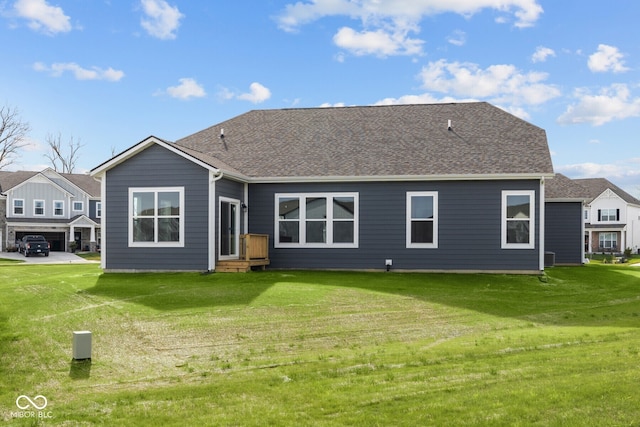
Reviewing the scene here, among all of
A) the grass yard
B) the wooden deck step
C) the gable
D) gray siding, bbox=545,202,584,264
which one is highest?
the gable

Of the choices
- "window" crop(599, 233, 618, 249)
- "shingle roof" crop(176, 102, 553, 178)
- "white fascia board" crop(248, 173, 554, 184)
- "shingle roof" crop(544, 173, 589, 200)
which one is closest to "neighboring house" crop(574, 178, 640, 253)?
"window" crop(599, 233, 618, 249)

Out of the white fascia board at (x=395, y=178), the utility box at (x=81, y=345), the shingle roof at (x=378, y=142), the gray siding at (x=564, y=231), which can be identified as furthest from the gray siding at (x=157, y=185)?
the gray siding at (x=564, y=231)

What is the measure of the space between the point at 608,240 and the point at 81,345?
58112 mm

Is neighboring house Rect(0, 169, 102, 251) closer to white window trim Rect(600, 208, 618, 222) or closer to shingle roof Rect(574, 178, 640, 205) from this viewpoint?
shingle roof Rect(574, 178, 640, 205)

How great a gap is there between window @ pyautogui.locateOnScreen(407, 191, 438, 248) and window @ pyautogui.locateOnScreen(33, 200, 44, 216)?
40.6 m

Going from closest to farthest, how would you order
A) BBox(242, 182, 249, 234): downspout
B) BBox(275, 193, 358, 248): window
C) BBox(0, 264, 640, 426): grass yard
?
1. BBox(0, 264, 640, 426): grass yard
2. BBox(275, 193, 358, 248): window
3. BBox(242, 182, 249, 234): downspout

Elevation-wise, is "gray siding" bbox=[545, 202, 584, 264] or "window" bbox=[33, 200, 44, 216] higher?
"window" bbox=[33, 200, 44, 216]

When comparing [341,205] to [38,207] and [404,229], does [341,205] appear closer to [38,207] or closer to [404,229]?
[404,229]

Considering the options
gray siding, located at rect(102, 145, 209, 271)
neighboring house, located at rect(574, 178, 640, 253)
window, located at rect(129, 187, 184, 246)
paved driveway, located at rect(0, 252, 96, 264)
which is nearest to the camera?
gray siding, located at rect(102, 145, 209, 271)

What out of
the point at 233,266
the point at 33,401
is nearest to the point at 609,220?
the point at 233,266

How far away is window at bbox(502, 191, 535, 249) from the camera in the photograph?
1912 cm

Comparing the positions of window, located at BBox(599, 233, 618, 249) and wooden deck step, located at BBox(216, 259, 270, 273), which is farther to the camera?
window, located at BBox(599, 233, 618, 249)

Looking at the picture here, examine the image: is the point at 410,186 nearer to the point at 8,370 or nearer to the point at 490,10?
the point at 490,10

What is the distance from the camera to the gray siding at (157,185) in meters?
18.0
